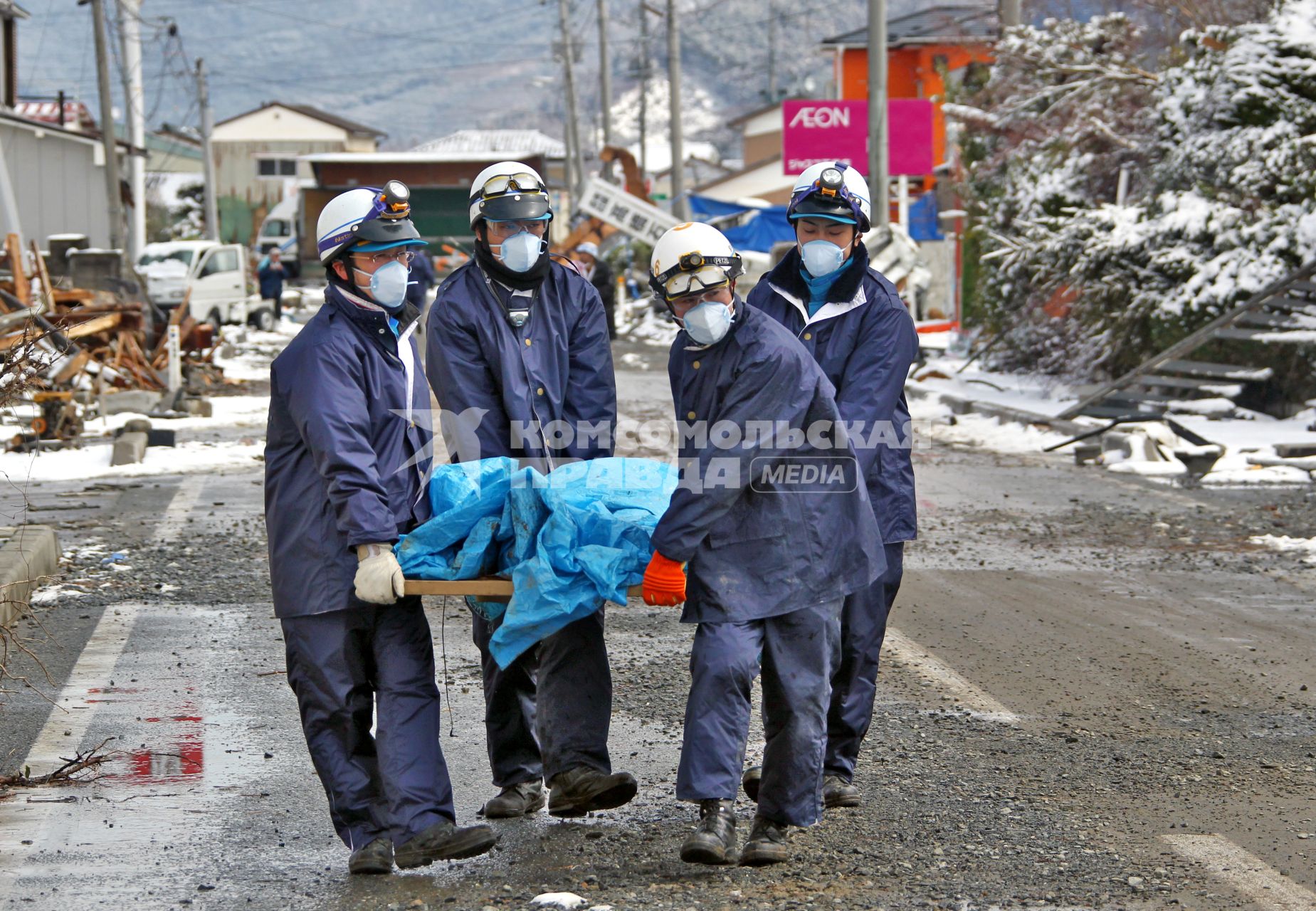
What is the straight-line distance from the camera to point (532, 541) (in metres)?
4.63

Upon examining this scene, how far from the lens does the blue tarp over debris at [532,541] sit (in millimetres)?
4590

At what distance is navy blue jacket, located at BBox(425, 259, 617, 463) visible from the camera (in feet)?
16.9

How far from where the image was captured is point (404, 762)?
4.54 meters

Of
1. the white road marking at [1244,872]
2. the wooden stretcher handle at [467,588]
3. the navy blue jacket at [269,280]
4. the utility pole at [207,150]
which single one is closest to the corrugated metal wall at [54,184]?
the navy blue jacket at [269,280]

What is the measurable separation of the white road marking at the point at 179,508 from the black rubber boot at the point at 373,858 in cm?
596

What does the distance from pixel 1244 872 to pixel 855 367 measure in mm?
1953

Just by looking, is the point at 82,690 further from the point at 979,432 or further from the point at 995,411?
the point at 995,411

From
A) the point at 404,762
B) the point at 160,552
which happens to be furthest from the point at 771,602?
the point at 160,552

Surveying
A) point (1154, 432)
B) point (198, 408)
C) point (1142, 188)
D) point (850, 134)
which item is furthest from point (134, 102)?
point (1154, 432)

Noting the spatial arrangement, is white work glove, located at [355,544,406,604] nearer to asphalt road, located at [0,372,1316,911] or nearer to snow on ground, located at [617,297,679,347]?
asphalt road, located at [0,372,1316,911]

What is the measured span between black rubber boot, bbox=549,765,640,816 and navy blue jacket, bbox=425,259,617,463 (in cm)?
102

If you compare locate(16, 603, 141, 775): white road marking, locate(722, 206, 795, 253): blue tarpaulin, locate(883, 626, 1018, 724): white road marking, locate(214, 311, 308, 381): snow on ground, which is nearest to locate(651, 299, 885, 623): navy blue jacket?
locate(883, 626, 1018, 724): white road marking

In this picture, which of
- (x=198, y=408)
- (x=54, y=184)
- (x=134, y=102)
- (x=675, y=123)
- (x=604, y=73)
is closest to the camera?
(x=198, y=408)

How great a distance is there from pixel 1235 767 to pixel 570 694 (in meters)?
2.33
